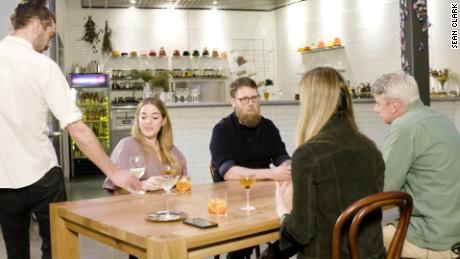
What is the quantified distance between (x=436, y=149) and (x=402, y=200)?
70 cm

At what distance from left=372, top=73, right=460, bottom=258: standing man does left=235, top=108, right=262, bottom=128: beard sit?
113cm

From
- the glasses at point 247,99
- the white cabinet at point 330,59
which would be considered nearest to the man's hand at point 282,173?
the glasses at point 247,99

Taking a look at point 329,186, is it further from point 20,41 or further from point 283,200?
point 20,41

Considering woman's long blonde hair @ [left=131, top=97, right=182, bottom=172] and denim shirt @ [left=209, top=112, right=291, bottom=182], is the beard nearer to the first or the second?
denim shirt @ [left=209, top=112, right=291, bottom=182]

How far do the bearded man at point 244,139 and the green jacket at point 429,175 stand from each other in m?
1.04

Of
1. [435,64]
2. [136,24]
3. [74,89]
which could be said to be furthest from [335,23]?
[74,89]

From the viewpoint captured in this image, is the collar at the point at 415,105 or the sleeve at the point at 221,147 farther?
the sleeve at the point at 221,147

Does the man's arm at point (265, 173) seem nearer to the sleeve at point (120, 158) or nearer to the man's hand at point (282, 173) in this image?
the man's hand at point (282, 173)

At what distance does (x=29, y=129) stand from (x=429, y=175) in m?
2.02

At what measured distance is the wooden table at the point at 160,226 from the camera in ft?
6.46

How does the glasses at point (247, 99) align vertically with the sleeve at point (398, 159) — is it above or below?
above

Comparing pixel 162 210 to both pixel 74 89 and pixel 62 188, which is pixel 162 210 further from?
pixel 74 89

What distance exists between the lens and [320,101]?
218cm

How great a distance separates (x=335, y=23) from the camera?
11812 millimetres
